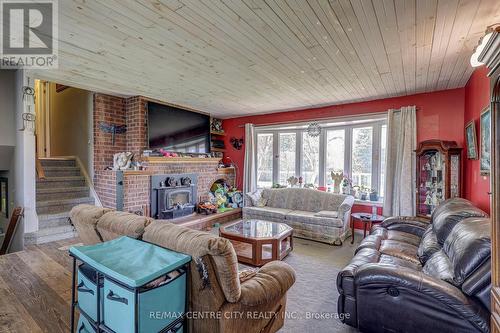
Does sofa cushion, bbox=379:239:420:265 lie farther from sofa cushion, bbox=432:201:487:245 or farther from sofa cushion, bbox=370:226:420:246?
sofa cushion, bbox=432:201:487:245

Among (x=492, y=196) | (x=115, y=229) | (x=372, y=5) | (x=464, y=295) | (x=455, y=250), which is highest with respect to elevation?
(x=372, y=5)

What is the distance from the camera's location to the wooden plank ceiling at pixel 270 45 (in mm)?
1895

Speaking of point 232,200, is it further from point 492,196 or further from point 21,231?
point 492,196

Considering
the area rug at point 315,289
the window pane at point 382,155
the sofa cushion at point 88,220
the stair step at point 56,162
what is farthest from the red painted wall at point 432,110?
the stair step at point 56,162

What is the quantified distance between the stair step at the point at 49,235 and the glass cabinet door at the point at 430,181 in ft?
18.3

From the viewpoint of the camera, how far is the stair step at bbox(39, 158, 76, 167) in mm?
4840

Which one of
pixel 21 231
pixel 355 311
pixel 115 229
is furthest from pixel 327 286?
pixel 21 231

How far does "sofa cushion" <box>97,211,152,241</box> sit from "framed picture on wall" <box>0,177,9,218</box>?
3287mm

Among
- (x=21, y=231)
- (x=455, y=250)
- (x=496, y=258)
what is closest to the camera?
(x=496, y=258)

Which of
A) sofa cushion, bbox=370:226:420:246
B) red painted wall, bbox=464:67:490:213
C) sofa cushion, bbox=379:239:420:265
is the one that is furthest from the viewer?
sofa cushion, bbox=370:226:420:246

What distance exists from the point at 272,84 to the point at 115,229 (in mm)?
2833

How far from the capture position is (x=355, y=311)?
1920 mm

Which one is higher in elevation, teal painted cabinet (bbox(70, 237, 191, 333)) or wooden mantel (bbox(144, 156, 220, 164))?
wooden mantel (bbox(144, 156, 220, 164))

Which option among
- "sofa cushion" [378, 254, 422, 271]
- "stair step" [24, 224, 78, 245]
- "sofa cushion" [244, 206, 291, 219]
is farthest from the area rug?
"stair step" [24, 224, 78, 245]
